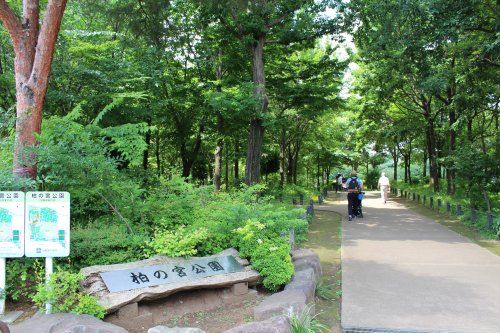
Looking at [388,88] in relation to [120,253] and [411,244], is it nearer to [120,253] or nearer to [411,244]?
[411,244]

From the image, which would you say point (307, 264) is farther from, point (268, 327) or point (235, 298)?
point (268, 327)

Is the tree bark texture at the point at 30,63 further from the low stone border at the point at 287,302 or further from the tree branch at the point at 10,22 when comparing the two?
the low stone border at the point at 287,302

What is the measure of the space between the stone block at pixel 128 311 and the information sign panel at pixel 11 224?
1.48m

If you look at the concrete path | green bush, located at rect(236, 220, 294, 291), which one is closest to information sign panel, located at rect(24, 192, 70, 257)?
green bush, located at rect(236, 220, 294, 291)

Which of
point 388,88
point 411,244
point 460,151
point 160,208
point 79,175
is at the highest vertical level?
point 388,88

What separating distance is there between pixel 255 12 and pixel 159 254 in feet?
35.2

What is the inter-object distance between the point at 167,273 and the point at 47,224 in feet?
5.51

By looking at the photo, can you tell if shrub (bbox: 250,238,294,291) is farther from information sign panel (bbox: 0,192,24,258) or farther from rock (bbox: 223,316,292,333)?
information sign panel (bbox: 0,192,24,258)

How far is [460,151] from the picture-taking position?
14.0m

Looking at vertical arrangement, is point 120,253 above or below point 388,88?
below

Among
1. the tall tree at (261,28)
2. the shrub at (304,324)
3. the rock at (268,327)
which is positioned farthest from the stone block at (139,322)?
the tall tree at (261,28)

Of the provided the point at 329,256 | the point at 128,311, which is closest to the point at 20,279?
the point at 128,311

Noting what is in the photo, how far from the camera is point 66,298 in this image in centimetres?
490

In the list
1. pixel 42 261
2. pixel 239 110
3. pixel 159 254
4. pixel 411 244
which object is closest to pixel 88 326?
pixel 159 254
